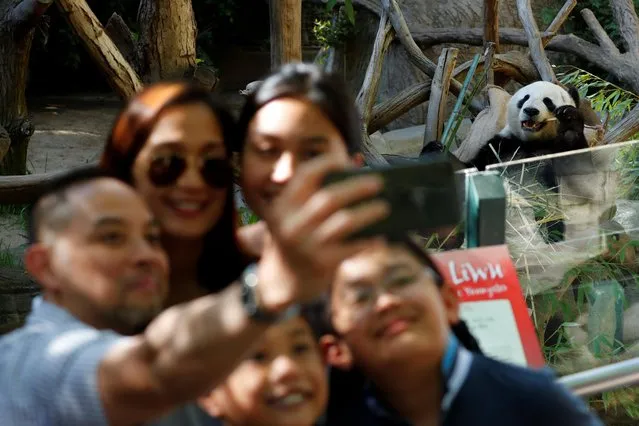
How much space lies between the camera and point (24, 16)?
4.52 m

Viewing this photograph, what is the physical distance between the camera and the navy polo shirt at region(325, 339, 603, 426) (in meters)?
1.15

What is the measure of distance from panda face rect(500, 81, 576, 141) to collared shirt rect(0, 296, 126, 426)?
429cm

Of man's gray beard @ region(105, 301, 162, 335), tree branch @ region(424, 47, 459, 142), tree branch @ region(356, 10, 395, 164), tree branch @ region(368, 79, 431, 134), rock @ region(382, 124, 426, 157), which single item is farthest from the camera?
rock @ region(382, 124, 426, 157)

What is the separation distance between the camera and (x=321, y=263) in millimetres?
779

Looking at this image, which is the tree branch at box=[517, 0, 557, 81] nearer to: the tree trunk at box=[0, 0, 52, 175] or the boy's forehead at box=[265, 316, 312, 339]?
the tree trunk at box=[0, 0, 52, 175]

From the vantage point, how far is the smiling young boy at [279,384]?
112cm

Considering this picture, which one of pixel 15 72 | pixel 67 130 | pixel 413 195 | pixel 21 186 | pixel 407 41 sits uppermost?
pixel 413 195

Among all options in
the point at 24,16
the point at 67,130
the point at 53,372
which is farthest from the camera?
the point at 67,130

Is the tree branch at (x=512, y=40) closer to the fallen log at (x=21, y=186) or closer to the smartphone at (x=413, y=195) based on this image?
the fallen log at (x=21, y=186)

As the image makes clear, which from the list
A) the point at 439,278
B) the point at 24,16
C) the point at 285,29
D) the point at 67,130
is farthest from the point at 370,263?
the point at 67,130

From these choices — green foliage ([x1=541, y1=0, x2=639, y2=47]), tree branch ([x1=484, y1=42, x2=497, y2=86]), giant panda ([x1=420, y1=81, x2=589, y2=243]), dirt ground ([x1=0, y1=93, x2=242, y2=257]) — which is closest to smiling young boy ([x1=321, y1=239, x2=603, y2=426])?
giant panda ([x1=420, y1=81, x2=589, y2=243])

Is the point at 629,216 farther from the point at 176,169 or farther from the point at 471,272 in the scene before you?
the point at 176,169

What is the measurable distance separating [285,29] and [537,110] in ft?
6.68

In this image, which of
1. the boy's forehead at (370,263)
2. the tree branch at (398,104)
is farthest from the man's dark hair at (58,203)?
the tree branch at (398,104)
